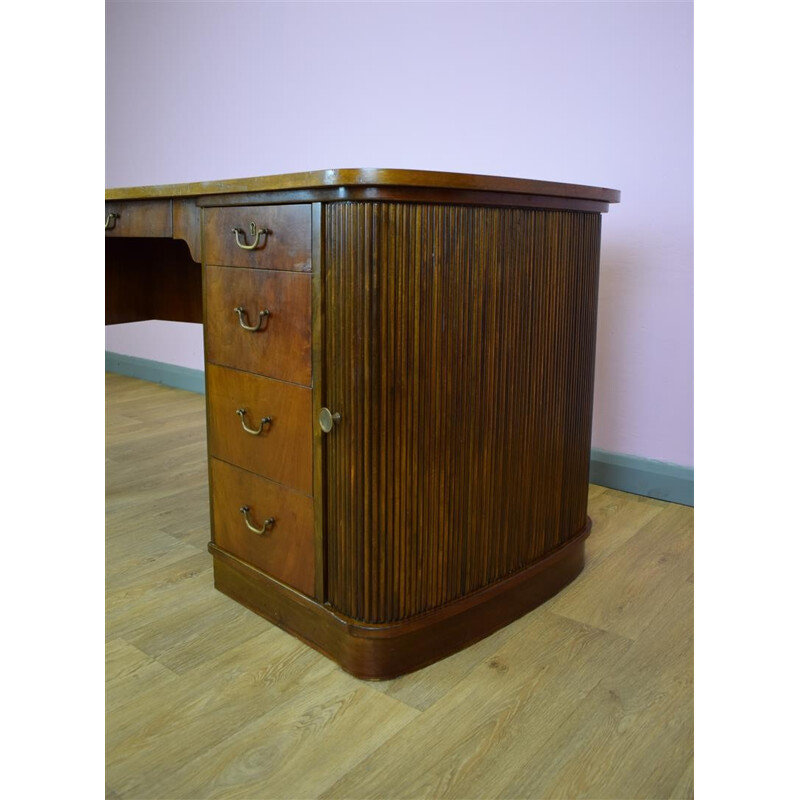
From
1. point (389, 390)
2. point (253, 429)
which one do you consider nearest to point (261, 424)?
point (253, 429)

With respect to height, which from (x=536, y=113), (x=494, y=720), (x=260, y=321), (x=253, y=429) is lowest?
(x=494, y=720)

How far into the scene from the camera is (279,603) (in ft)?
4.92

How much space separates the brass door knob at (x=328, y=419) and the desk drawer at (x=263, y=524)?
0.53 ft

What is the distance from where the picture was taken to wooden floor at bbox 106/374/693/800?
42.6 inches

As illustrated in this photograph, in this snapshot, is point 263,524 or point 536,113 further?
point 536,113

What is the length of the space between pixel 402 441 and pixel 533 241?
445 millimetres

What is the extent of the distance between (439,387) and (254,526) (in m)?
0.49

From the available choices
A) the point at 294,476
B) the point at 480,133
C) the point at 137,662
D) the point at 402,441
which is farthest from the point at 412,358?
the point at 480,133

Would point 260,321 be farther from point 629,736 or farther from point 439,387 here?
point 629,736

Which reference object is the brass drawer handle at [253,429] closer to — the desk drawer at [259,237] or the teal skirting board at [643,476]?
the desk drawer at [259,237]

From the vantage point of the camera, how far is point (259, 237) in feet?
4.45

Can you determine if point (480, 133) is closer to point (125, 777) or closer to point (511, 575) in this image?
point (511, 575)

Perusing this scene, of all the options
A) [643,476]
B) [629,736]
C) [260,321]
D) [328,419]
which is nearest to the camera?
[629,736]

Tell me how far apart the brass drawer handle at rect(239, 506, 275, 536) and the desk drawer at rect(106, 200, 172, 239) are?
22.3 inches
